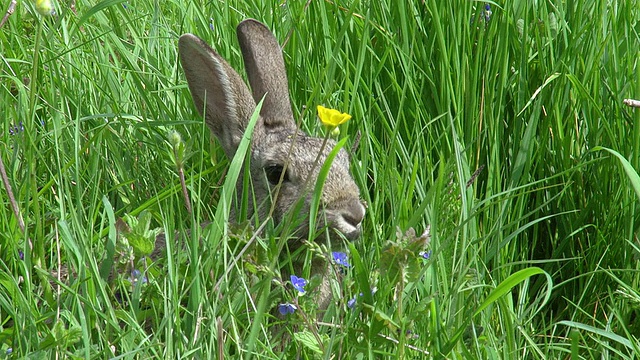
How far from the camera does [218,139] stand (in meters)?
4.34

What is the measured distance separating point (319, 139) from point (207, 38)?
903 millimetres

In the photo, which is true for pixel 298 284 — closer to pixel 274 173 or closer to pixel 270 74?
pixel 274 173

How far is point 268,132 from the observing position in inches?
168

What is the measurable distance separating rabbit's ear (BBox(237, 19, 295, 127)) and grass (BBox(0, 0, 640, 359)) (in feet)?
0.37

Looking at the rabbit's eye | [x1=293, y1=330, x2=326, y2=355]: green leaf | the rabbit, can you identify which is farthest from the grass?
the rabbit's eye

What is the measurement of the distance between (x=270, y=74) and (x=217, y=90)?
27 centimetres

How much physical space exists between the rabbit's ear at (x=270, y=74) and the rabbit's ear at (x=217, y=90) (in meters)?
Answer: 0.17

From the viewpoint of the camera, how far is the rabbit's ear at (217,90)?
13.2ft

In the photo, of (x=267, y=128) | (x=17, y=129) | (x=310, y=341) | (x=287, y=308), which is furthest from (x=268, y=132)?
(x=310, y=341)

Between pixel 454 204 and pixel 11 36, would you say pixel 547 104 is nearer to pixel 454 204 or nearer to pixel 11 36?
pixel 454 204

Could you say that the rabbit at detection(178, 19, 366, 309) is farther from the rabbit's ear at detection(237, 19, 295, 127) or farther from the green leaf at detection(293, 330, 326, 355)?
the green leaf at detection(293, 330, 326, 355)

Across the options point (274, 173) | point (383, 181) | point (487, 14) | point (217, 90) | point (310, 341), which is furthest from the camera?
point (487, 14)

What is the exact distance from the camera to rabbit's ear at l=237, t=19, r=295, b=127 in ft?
14.0

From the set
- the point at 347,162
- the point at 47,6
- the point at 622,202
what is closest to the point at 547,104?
the point at 622,202
